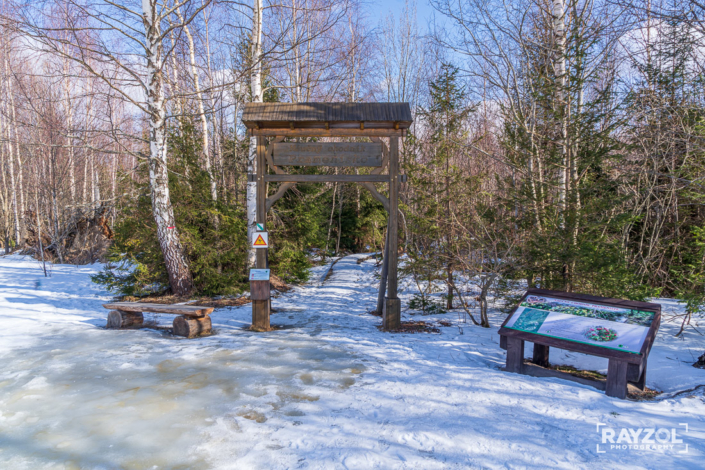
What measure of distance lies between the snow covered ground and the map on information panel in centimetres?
57

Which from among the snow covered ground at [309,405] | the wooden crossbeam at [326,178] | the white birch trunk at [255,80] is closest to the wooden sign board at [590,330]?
the snow covered ground at [309,405]

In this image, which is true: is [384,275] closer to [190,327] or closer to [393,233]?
[393,233]

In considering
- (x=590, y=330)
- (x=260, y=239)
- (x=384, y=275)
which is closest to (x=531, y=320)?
(x=590, y=330)

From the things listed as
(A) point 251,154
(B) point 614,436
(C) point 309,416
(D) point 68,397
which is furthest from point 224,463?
(A) point 251,154

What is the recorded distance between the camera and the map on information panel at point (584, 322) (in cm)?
442

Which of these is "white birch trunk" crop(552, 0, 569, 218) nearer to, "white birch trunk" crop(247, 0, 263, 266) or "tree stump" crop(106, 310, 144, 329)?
"white birch trunk" crop(247, 0, 263, 266)

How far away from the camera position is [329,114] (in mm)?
7109

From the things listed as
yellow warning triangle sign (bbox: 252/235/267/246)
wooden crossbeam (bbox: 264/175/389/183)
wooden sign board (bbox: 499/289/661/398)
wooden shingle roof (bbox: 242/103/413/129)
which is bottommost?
wooden sign board (bbox: 499/289/661/398)

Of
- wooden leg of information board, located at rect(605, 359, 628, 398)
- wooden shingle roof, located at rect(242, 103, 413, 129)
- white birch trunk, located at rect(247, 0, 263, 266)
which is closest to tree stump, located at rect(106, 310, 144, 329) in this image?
white birch trunk, located at rect(247, 0, 263, 266)

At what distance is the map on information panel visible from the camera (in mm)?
4422

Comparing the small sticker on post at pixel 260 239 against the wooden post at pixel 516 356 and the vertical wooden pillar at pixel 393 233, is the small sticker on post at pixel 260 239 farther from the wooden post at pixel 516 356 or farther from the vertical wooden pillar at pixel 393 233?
the wooden post at pixel 516 356

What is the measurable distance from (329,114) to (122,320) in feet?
17.3

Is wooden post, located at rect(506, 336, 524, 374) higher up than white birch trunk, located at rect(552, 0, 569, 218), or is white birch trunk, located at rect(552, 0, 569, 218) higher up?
white birch trunk, located at rect(552, 0, 569, 218)

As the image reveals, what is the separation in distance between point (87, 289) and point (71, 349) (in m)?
6.90
